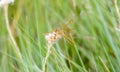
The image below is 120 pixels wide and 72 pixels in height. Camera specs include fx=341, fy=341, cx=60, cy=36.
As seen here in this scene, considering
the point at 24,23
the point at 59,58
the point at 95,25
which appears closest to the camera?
the point at 59,58

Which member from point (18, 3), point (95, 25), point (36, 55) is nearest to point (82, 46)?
point (95, 25)

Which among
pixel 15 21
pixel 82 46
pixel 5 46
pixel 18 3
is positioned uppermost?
pixel 18 3

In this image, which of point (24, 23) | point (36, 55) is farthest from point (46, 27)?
point (36, 55)

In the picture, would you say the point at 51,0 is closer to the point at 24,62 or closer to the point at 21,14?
the point at 21,14

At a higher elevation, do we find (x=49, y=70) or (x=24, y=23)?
(x=24, y=23)

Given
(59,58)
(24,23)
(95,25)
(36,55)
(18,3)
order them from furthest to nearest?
(18,3)
(24,23)
(95,25)
(36,55)
(59,58)

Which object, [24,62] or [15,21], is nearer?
[24,62]
